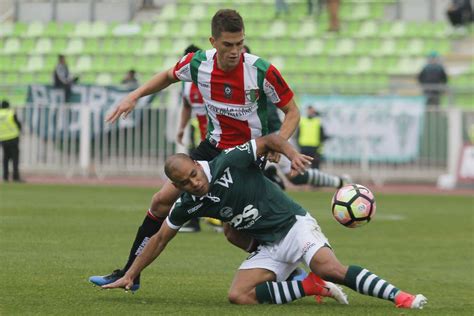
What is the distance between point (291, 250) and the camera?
7.76 m

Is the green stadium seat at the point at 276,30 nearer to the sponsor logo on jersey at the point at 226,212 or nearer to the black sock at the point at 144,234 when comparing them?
the black sock at the point at 144,234

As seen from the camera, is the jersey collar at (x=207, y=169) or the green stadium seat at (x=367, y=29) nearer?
the jersey collar at (x=207, y=169)

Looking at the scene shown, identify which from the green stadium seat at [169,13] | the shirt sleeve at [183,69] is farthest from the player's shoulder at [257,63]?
the green stadium seat at [169,13]

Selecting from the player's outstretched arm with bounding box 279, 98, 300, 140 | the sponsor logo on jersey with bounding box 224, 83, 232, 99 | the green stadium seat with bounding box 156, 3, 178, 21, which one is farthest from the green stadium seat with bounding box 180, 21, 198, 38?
the player's outstretched arm with bounding box 279, 98, 300, 140

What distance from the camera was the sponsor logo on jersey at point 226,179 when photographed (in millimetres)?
7551

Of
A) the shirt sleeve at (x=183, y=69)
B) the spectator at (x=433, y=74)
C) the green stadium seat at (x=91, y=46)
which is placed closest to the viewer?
the shirt sleeve at (x=183, y=69)

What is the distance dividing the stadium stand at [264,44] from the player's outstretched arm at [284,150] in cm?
1811

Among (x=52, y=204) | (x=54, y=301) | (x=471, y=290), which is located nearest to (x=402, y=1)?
(x=52, y=204)

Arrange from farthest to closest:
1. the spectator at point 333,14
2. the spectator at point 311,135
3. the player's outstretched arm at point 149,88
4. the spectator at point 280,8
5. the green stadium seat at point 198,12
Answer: the green stadium seat at point 198,12
the spectator at point 280,8
the spectator at point 333,14
the spectator at point 311,135
the player's outstretched arm at point 149,88

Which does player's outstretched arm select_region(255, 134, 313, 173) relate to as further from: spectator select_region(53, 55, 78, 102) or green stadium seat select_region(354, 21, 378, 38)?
green stadium seat select_region(354, 21, 378, 38)

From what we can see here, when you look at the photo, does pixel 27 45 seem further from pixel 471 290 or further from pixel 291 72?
pixel 471 290

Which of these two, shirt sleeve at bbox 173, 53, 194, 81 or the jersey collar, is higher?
shirt sleeve at bbox 173, 53, 194, 81

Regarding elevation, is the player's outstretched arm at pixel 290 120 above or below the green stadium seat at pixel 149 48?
below

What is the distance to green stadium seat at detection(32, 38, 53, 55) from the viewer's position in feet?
101
